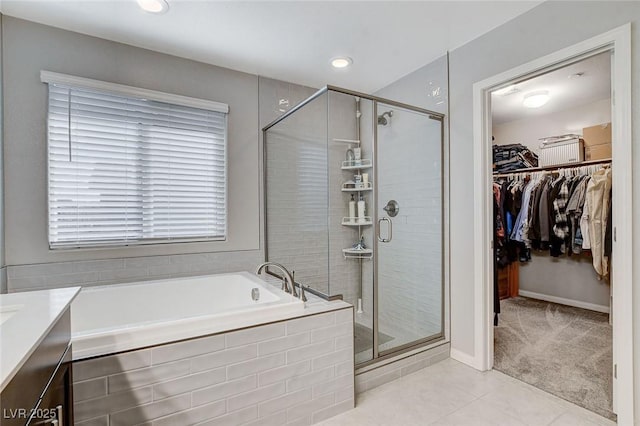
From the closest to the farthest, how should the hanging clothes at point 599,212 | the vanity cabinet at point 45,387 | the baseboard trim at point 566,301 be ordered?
the vanity cabinet at point 45,387 → the hanging clothes at point 599,212 → the baseboard trim at point 566,301

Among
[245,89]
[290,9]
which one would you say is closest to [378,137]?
[290,9]

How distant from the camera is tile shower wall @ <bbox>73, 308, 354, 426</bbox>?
1.36 m

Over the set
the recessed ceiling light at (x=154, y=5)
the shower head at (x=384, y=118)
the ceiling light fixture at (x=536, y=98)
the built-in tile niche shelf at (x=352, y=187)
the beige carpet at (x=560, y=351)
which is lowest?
the beige carpet at (x=560, y=351)

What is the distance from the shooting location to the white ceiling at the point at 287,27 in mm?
2039

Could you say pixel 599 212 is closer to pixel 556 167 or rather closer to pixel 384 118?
pixel 556 167

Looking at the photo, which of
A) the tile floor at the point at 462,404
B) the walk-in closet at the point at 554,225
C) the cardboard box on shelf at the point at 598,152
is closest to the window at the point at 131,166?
the tile floor at the point at 462,404

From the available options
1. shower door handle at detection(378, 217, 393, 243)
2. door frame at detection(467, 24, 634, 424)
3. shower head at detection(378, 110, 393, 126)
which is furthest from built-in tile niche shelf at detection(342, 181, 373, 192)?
door frame at detection(467, 24, 634, 424)

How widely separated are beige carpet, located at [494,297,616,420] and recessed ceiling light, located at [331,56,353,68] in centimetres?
280

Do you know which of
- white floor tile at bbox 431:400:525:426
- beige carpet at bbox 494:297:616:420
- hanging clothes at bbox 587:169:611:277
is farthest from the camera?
hanging clothes at bbox 587:169:611:277

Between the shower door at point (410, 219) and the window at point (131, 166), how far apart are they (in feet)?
4.80

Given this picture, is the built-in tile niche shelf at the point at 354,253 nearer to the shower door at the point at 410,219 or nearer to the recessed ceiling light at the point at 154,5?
the shower door at the point at 410,219

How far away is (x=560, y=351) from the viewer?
107 inches

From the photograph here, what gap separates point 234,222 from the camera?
295cm

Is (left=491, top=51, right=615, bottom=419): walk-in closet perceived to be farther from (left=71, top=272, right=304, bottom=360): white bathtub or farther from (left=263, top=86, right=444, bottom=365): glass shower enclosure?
(left=71, top=272, right=304, bottom=360): white bathtub
